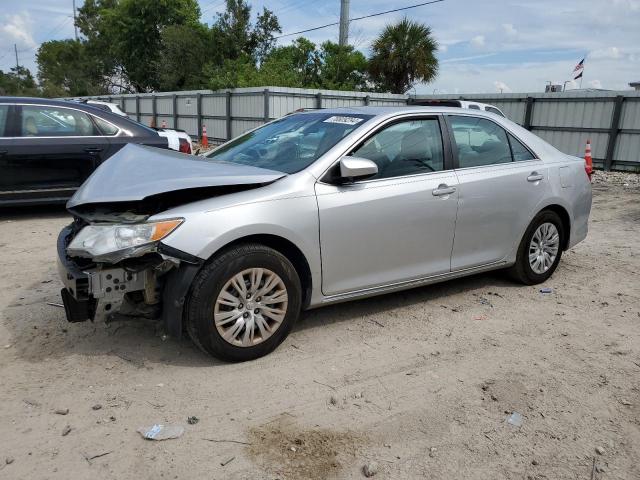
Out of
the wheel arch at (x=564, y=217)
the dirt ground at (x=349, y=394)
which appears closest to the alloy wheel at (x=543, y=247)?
the wheel arch at (x=564, y=217)

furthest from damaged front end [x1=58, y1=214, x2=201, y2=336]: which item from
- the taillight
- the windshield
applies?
the taillight

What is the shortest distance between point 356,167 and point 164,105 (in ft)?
83.6

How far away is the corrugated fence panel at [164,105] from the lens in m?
26.5

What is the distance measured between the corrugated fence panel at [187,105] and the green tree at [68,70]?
97.6 feet

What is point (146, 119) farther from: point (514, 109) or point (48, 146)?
point (48, 146)

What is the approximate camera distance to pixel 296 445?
9.09 ft

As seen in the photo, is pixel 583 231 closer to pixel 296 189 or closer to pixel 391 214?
pixel 391 214

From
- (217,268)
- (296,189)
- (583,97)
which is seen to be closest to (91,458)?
(217,268)

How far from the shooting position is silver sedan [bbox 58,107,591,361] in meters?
3.28

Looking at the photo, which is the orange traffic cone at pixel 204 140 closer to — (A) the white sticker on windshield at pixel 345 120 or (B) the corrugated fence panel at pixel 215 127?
(B) the corrugated fence panel at pixel 215 127

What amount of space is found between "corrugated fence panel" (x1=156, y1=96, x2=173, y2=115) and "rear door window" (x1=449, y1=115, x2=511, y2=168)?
23.7 metres

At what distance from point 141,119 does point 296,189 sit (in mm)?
28921

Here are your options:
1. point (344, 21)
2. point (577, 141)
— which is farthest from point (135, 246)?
point (344, 21)

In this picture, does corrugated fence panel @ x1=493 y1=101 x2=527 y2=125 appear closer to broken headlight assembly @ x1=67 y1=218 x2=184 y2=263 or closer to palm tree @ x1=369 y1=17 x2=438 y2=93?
palm tree @ x1=369 y1=17 x2=438 y2=93
